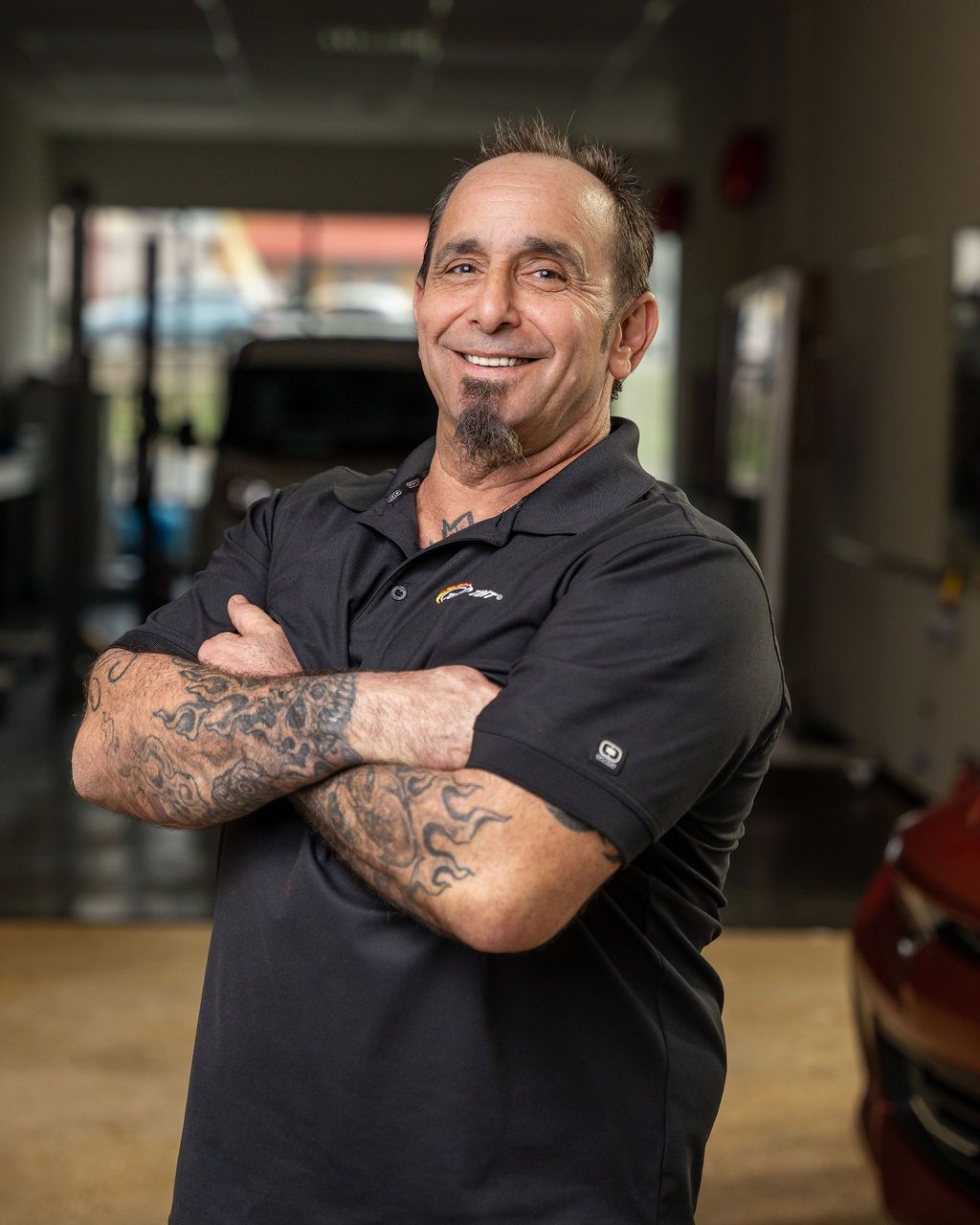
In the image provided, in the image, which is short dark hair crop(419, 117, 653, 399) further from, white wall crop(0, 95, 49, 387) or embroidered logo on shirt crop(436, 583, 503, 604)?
white wall crop(0, 95, 49, 387)

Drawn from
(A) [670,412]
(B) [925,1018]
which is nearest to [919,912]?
(B) [925,1018]

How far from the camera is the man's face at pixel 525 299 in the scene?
1.55 m

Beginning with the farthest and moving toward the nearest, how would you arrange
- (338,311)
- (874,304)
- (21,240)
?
(338,311), (21,240), (874,304)

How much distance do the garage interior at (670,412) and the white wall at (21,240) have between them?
0.14 ft

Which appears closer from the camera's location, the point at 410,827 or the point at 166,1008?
the point at 410,827

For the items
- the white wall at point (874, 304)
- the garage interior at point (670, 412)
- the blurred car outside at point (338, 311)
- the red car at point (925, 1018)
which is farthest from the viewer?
the blurred car outside at point (338, 311)

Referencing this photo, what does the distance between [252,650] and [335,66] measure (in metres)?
9.11

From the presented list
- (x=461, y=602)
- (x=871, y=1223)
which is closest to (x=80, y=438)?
(x=871, y=1223)

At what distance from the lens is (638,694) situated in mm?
1346

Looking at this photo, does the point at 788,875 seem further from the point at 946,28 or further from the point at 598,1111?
the point at 598,1111

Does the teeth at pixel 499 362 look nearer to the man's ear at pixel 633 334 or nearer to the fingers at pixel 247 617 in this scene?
the man's ear at pixel 633 334

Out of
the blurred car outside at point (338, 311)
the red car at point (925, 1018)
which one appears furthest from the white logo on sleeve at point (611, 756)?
the blurred car outside at point (338, 311)

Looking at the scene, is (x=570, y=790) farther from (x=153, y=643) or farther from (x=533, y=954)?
(x=153, y=643)

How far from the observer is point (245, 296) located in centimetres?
1415
